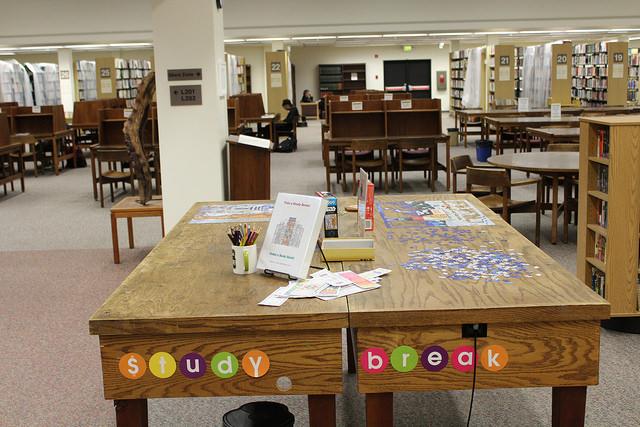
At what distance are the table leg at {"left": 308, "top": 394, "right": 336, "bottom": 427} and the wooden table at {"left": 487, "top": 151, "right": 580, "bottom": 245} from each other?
409 cm

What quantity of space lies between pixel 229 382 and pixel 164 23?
14.7ft

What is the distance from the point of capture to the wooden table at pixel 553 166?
6.04 m

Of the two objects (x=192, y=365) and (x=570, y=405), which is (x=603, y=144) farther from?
(x=192, y=365)

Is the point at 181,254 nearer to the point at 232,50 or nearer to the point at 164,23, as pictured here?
the point at 164,23

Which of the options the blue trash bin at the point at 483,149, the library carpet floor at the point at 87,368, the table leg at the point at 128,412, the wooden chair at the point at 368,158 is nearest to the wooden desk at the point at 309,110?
the blue trash bin at the point at 483,149

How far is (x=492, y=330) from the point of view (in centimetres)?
217

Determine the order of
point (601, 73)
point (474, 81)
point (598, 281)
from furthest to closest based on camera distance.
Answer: point (474, 81), point (601, 73), point (598, 281)

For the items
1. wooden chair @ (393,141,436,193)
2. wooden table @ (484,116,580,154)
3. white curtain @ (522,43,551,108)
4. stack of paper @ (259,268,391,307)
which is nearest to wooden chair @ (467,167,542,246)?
wooden chair @ (393,141,436,193)

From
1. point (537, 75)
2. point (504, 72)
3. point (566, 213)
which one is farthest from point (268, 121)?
point (566, 213)

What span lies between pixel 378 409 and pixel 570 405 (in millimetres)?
558

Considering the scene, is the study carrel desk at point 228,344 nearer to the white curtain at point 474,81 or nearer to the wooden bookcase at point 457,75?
the white curtain at point 474,81

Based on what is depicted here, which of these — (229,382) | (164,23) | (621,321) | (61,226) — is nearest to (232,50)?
(61,226)

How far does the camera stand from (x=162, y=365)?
2.17 m

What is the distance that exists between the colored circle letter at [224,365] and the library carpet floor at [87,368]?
1114mm
